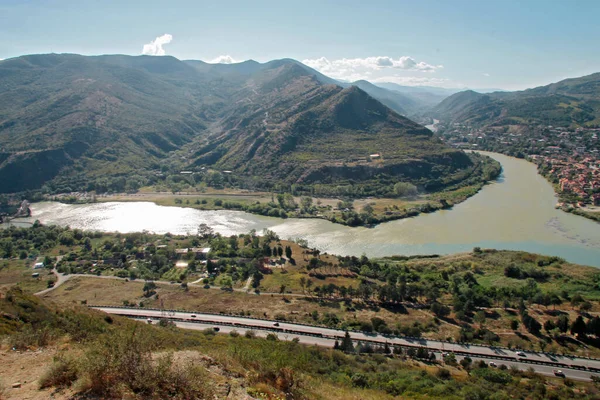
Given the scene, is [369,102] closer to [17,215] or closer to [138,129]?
[138,129]

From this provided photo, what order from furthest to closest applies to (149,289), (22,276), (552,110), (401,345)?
(552,110), (22,276), (149,289), (401,345)

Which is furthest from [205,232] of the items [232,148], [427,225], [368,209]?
[232,148]

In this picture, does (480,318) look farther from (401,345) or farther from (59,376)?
(59,376)

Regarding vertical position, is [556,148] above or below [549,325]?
above

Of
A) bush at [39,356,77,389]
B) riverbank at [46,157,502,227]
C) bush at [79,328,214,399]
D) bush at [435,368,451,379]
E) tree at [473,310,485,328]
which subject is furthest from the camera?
riverbank at [46,157,502,227]

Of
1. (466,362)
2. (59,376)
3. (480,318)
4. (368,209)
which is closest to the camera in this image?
(59,376)

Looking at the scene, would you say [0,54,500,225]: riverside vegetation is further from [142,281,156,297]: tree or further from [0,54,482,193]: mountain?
[142,281,156,297]: tree

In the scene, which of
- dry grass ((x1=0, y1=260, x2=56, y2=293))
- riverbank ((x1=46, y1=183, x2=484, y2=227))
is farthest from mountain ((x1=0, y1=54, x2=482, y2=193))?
dry grass ((x1=0, y1=260, x2=56, y2=293))
